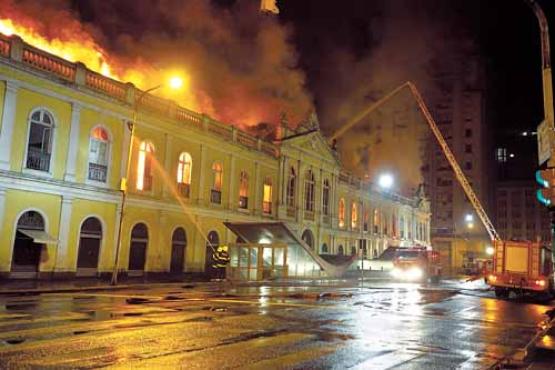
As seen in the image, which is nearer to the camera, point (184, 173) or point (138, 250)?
point (138, 250)

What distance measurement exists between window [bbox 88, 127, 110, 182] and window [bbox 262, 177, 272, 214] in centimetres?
1563

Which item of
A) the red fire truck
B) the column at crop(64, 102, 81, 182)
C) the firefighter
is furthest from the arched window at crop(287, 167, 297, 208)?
the column at crop(64, 102, 81, 182)

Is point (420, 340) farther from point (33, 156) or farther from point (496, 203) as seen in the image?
point (496, 203)

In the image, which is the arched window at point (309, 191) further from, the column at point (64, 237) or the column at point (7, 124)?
the column at point (7, 124)

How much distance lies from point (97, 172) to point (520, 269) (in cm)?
2153

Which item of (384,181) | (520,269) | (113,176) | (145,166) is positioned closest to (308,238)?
(384,181)

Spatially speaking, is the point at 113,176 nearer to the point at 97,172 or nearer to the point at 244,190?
the point at 97,172

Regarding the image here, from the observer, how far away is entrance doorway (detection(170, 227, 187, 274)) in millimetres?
32500

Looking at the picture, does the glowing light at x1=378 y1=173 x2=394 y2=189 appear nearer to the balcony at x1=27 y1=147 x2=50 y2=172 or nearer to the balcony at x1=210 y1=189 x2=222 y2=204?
the balcony at x1=210 y1=189 x2=222 y2=204

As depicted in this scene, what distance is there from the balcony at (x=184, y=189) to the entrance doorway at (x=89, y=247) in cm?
637

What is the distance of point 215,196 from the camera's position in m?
36.2

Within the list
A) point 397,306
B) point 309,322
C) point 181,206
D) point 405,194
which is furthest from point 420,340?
point 405,194

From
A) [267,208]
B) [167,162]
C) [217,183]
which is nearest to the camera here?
[167,162]

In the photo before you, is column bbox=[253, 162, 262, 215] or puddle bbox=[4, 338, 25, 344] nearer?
puddle bbox=[4, 338, 25, 344]
